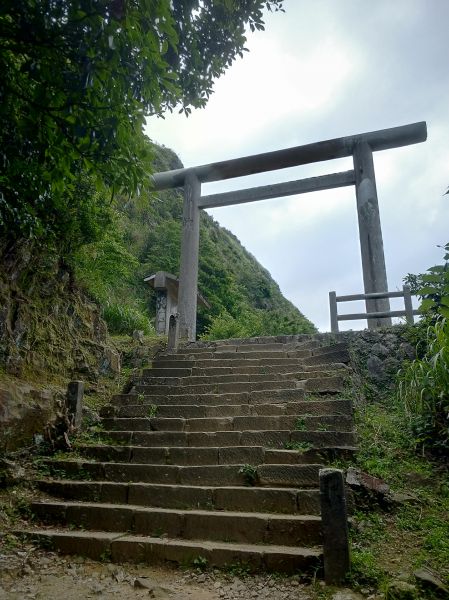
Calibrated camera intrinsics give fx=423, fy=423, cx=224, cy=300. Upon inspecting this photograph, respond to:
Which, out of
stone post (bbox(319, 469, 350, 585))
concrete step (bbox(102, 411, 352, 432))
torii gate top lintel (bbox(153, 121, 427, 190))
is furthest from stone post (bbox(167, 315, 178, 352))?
stone post (bbox(319, 469, 350, 585))

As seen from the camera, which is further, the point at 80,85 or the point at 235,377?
the point at 235,377

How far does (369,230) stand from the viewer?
27.6ft

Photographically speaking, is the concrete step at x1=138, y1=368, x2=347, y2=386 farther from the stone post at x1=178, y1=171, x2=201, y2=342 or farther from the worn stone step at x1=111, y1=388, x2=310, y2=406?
the stone post at x1=178, y1=171, x2=201, y2=342

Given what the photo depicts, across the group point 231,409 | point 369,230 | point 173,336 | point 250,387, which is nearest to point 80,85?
point 231,409

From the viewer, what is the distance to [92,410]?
5789mm

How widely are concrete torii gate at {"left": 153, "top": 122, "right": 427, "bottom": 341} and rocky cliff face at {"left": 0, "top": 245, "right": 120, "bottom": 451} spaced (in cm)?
277

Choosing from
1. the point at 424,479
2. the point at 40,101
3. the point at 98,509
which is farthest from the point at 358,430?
the point at 40,101

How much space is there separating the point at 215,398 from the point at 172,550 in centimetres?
A: 259

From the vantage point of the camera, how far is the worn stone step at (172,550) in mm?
3104

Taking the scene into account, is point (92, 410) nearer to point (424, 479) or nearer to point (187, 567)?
point (187, 567)

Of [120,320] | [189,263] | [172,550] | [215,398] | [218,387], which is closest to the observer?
[172,550]

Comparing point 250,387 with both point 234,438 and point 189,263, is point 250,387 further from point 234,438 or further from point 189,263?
point 189,263

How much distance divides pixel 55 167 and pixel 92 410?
3681 mm

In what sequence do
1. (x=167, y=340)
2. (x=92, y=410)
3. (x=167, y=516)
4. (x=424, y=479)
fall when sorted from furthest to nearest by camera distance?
(x=167, y=340) → (x=92, y=410) → (x=424, y=479) → (x=167, y=516)
